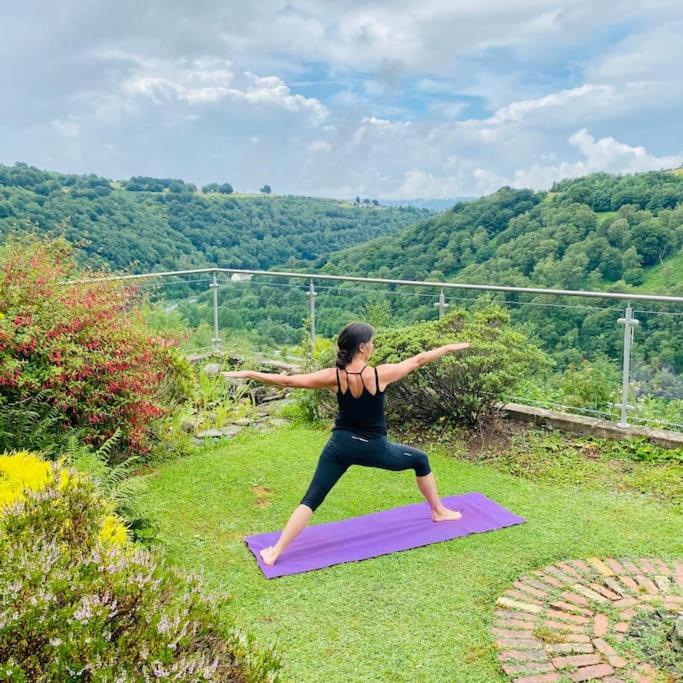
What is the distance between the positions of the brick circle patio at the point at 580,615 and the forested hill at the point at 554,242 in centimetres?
328

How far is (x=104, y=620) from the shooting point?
156cm

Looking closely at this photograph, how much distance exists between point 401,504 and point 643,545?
1540mm

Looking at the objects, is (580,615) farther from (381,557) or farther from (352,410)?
(352,410)

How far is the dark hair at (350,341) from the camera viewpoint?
12.7 ft

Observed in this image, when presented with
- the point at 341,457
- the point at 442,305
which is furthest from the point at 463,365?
the point at 341,457

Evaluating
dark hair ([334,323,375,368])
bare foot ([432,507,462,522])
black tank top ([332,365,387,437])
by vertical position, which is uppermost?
dark hair ([334,323,375,368])

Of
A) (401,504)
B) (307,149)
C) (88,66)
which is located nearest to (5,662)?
(401,504)

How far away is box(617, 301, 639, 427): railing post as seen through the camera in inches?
223

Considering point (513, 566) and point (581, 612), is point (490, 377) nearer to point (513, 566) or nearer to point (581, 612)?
point (513, 566)

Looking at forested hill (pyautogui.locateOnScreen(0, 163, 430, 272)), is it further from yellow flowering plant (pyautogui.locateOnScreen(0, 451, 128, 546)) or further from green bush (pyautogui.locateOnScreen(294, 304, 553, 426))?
yellow flowering plant (pyautogui.locateOnScreen(0, 451, 128, 546))

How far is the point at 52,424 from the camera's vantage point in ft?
15.5

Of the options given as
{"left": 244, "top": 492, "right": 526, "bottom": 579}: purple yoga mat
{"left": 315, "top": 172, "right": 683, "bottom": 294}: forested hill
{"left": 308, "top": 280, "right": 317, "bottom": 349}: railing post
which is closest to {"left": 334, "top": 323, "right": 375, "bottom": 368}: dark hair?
{"left": 244, "top": 492, "right": 526, "bottom": 579}: purple yoga mat

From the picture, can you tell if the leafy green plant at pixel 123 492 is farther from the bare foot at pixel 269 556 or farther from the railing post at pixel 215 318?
the railing post at pixel 215 318

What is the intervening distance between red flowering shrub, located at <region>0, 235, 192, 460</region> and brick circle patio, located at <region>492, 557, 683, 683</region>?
123 inches
